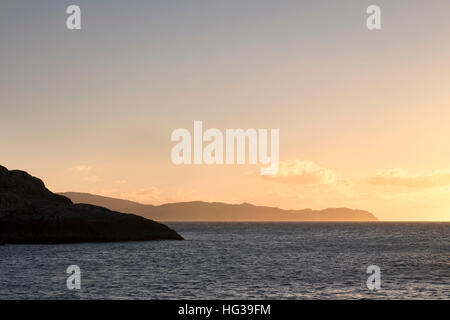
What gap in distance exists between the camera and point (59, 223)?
3932 inches

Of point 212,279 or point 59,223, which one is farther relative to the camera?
point 59,223

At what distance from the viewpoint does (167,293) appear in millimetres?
36969

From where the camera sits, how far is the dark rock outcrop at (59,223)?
9656 cm

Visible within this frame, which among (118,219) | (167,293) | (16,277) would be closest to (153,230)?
(118,219)

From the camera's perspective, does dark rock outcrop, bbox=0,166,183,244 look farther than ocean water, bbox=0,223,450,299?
Yes

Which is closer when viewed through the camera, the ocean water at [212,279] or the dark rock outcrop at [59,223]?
the ocean water at [212,279]

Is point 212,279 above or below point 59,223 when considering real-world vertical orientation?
below

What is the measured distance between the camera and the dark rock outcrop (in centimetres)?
9656
